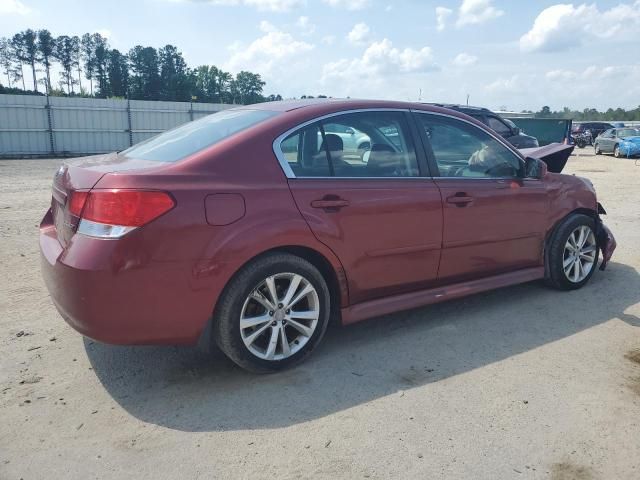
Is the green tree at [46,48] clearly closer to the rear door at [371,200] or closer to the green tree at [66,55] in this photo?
the green tree at [66,55]

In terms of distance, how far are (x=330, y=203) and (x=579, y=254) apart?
2891mm

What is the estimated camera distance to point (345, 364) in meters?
3.54

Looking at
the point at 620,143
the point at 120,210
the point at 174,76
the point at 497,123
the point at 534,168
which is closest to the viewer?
the point at 120,210

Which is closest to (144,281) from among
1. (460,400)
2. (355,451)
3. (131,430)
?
(131,430)

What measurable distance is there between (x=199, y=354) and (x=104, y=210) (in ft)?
4.24

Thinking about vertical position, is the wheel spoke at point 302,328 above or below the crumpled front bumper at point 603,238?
below

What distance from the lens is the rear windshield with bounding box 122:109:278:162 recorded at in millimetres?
3348

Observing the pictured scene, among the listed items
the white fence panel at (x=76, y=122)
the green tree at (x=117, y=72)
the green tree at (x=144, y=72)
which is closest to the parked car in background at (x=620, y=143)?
the white fence panel at (x=76, y=122)

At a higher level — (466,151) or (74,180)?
(466,151)

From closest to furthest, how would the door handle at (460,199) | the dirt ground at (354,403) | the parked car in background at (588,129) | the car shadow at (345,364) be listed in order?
the dirt ground at (354,403)
the car shadow at (345,364)
the door handle at (460,199)
the parked car in background at (588,129)

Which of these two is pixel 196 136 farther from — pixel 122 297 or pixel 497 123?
pixel 497 123

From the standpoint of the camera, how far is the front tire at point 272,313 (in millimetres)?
3148

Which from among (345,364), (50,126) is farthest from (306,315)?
(50,126)

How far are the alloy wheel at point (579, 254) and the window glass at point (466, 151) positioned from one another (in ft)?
3.12
